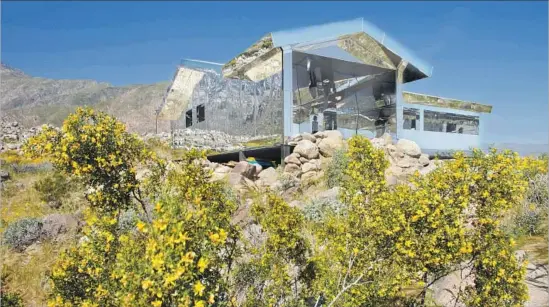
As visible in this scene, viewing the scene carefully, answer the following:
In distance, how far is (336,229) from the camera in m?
5.30

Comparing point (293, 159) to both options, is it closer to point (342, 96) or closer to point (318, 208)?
point (342, 96)

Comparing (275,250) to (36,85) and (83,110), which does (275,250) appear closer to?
(83,110)

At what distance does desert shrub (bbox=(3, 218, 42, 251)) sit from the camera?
10984mm

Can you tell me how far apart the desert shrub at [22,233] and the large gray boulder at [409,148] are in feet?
45.6

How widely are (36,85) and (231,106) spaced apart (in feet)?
389

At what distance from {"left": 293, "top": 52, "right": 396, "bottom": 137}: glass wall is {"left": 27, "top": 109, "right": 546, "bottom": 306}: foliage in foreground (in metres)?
12.1

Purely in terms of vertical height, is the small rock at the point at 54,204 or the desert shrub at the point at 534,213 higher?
the desert shrub at the point at 534,213

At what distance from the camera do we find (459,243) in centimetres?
463

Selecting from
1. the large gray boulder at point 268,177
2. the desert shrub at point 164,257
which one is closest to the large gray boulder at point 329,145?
the large gray boulder at point 268,177

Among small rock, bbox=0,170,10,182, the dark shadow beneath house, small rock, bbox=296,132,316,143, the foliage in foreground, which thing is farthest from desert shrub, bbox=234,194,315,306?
small rock, bbox=0,170,10,182

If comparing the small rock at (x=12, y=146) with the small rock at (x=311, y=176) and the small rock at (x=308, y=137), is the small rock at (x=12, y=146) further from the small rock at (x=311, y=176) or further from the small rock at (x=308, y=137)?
the small rock at (x=311, y=176)

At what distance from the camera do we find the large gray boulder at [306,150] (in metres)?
16.6

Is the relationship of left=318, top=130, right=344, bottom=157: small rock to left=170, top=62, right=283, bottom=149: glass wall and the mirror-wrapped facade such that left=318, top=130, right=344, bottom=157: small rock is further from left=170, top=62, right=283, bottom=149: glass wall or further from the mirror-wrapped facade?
left=170, top=62, right=283, bottom=149: glass wall

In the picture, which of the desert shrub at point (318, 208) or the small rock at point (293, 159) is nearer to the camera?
the desert shrub at point (318, 208)
